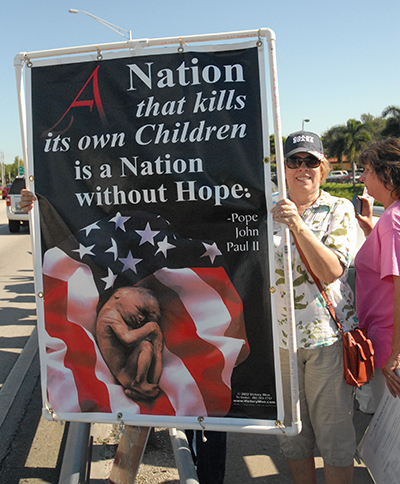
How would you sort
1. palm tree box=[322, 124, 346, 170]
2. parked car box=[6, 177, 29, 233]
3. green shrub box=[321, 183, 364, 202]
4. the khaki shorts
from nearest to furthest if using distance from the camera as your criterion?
1. the khaki shorts
2. parked car box=[6, 177, 29, 233]
3. green shrub box=[321, 183, 364, 202]
4. palm tree box=[322, 124, 346, 170]

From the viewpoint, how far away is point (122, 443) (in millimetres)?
2385

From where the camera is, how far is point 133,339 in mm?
2227

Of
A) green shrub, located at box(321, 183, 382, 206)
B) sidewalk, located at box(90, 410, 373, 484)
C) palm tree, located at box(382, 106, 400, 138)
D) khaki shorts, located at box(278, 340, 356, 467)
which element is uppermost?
palm tree, located at box(382, 106, 400, 138)

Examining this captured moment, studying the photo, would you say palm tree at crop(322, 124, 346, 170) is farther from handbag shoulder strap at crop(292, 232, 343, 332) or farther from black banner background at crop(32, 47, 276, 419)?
black banner background at crop(32, 47, 276, 419)

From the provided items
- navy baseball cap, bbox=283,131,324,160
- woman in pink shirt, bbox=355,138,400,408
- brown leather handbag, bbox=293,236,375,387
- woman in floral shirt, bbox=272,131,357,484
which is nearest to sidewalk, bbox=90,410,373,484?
woman in floral shirt, bbox=272,131,357,484

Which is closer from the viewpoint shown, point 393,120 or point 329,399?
point 329,399

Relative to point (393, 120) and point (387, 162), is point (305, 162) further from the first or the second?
point (393, 120)

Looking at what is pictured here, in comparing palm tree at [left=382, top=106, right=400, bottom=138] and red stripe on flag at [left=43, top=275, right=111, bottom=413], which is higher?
palm tree at [left=382, top=106, right=400, bottom=138]

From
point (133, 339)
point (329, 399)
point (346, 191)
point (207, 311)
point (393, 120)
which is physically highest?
point (393, 120)

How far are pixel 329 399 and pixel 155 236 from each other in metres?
1.19

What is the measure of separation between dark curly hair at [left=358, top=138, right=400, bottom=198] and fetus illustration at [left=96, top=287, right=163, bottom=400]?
1354mm

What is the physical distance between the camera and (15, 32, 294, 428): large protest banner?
83.0 inches

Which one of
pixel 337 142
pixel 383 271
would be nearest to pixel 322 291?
pixel 383 271


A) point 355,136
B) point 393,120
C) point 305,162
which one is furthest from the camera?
point 355,136
